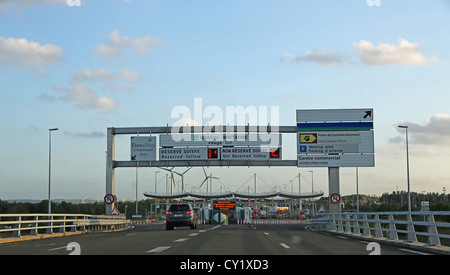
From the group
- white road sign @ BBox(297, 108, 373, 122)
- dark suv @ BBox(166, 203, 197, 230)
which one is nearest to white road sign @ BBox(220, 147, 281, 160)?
white road sign @ BBox(297, 108, 373, 122)

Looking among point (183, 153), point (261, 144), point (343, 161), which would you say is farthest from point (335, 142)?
point (183, 153)

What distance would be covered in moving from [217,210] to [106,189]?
2415 cm

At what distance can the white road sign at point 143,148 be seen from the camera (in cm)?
4459

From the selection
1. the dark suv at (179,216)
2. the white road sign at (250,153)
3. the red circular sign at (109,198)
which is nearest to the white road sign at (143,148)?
the red circular sign at (109,198)

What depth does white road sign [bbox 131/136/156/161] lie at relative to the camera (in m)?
44.6

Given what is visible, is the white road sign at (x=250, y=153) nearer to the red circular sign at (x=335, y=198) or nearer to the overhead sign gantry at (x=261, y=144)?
the overhead sign gantry at (x=261, y=144)

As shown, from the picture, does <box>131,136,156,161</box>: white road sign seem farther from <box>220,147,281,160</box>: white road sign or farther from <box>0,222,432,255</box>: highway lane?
<box>0,222,432,255</box>: highway lane

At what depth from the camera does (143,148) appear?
44.8 m

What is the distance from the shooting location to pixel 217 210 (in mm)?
67500

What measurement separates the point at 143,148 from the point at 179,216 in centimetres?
787

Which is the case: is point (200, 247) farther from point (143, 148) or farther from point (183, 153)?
point (143, 148)
